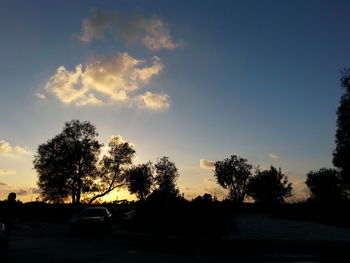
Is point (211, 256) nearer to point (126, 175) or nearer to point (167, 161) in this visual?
point (126, 175)

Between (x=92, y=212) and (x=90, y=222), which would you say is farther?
(x=92, y=212)

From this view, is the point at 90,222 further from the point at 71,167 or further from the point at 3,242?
the point at 71,167

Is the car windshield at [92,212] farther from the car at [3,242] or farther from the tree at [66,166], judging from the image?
the tree at [66,166]

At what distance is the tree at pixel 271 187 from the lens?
2857 inches

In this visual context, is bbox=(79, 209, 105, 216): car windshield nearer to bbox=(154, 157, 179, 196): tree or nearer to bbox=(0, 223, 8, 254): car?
bbox=(0, 223, 8, 254): car

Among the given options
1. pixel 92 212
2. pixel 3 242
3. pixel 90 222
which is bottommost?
pixel 3 242

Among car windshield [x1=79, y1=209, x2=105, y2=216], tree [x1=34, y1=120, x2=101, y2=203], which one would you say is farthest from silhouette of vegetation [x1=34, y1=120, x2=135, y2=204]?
car windshield [x1=79, y1=209, x2=105, y2=216]

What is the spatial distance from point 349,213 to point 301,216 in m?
4.29

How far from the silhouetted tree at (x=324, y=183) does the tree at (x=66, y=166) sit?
4250 cm

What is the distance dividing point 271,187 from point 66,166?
4660 cm

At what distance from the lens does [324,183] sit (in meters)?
62.6

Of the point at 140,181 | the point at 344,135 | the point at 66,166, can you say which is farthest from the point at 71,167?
the point at 344,135

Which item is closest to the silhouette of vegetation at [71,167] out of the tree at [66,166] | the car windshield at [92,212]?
the tree at [66,166]

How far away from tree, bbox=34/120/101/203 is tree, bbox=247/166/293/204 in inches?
1558
